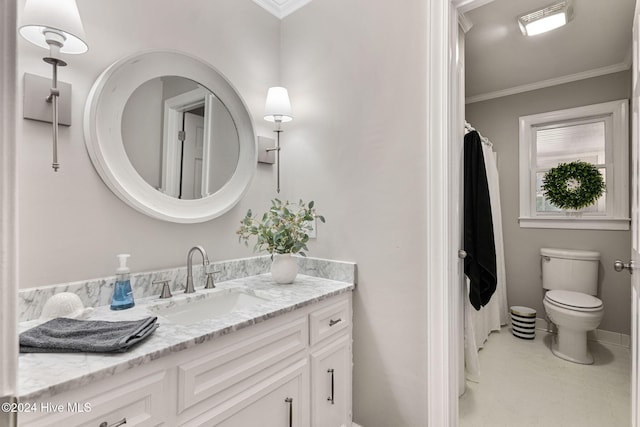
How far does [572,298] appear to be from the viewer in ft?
8.07

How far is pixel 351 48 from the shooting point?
1643 mm

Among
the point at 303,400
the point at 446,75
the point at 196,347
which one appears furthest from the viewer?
the point at 446,75

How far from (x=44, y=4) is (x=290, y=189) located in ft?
4.22

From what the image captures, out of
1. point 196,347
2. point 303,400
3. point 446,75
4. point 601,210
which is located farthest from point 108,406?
point 601,210

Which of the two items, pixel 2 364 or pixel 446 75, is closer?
pixel 2 364

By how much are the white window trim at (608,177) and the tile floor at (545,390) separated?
1.09 m

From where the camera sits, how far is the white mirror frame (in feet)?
3.85

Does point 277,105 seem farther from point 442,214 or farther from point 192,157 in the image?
point 442,214

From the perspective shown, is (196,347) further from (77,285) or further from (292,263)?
(292,263)

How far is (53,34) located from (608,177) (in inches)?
153

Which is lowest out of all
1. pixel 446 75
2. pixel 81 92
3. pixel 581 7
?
pixel 81 92

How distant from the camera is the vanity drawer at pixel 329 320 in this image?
51.8 inches

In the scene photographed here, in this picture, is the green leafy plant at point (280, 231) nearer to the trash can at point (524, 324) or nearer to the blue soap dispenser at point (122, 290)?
the blue soap dispenser at point (122, 290)

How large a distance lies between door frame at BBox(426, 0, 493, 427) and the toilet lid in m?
1.64
